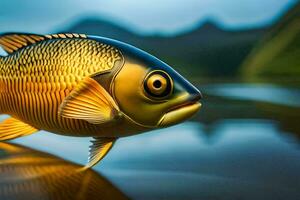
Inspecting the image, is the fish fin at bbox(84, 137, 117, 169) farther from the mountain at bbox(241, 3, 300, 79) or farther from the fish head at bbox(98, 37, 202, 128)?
the mountain at bbox(241, 3, 300, 79)

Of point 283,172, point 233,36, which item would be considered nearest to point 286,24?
point 233,36

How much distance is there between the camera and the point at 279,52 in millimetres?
2477

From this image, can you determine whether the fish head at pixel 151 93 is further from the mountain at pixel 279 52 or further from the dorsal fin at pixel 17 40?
the mountain at pixel 279 52

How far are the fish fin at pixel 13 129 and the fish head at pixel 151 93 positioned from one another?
0.18 meters

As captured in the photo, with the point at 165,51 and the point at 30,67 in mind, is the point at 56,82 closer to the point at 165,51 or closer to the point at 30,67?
the point at 30,67

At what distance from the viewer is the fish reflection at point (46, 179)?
60cm

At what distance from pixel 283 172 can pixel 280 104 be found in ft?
2.73

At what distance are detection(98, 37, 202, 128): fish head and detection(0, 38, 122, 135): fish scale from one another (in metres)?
0.03

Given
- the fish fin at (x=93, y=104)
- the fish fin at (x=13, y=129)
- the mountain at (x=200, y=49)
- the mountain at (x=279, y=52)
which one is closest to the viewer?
the fish fin at (x=93, y=104)

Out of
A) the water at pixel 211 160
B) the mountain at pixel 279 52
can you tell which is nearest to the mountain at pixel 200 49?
the mountain at pixel 279 52

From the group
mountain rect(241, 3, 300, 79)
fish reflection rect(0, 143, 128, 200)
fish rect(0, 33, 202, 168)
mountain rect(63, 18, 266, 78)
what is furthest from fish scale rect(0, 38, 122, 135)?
mountain rect(241, 3, 300, 79)

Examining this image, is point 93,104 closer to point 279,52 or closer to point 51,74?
point 51,74

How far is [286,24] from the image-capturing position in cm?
247

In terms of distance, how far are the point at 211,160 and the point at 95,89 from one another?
390 millimetres
